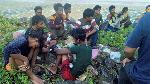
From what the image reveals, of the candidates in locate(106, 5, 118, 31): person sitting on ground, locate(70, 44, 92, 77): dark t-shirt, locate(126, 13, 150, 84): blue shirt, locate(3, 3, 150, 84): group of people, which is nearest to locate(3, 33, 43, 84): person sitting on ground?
locate(3, 3, 150, 84): group of people

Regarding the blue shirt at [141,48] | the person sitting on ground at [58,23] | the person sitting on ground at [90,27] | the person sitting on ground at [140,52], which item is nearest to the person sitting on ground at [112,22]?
the person sitting on ground at [58,23]

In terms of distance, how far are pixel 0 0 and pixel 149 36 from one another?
50.8ft

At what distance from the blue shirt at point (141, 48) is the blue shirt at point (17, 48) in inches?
95.0

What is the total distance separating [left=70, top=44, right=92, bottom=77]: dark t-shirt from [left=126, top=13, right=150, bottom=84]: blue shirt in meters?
1.98

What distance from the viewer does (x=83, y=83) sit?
20.3 feet

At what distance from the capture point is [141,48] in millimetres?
4176

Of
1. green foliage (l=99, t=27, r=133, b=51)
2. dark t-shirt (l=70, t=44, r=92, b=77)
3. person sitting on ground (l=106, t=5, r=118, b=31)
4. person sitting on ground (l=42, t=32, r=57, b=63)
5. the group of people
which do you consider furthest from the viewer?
person sitting on ground (l=106, t=5, r=118, b=31)

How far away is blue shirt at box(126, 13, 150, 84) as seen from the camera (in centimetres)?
397

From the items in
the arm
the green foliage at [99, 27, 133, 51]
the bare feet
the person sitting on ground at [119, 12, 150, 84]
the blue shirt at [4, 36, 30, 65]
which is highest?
the person sitting on ground at [119, 12, 150, 84]

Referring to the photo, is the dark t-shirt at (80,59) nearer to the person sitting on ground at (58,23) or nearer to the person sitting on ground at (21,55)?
the person sitting on ground at (21,55)

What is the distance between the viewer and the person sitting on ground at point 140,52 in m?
3.97

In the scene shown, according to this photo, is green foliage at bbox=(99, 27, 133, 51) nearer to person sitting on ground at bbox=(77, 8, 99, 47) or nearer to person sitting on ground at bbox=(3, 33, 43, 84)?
person sitting on ground at bbox=(77, 8, 99, 47)

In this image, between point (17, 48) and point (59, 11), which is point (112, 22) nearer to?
point (59, 11)

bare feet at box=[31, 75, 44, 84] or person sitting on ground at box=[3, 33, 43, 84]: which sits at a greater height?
person sitting on ground at box=[3, 33, 43, 84]
